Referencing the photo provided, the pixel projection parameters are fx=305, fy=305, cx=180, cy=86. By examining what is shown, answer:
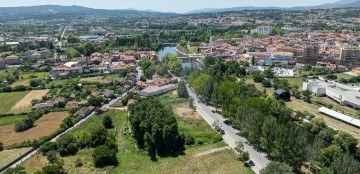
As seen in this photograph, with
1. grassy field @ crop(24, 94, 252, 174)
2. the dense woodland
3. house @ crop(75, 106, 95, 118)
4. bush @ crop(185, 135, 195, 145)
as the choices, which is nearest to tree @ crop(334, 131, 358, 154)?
the dense woodland

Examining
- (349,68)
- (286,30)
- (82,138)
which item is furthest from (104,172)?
(286,30)

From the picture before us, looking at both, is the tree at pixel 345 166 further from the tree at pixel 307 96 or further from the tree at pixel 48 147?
the tree at pixel 48 147

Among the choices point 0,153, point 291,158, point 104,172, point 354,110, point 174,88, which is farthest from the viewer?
point 174,88

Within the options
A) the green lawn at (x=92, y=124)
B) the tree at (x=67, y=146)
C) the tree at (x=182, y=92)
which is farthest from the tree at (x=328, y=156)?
the tree at (x=182, y=92)

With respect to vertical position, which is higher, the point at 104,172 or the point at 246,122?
the point at 246,122

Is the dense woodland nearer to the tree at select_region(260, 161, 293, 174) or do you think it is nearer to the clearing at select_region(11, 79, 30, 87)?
the tree at select_region(260, 161, 293, 174)

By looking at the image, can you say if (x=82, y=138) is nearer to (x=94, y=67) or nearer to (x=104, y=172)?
(x=104, y=172)
